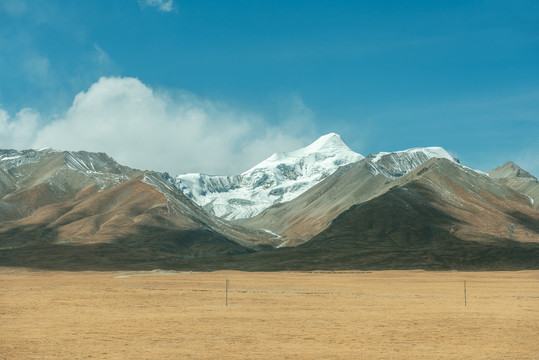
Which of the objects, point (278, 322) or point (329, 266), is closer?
point (278, 322)

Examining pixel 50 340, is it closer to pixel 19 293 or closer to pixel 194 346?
pixel 194 346

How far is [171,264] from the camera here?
153000mm

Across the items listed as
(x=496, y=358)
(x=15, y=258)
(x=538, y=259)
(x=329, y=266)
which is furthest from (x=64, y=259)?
(x=496, y=358)

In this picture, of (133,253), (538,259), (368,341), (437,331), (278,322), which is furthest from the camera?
(133,253)

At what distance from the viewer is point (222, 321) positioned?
42531mm

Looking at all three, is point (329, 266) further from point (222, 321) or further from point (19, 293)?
point (222, 321)

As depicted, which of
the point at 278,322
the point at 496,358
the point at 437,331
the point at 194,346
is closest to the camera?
the point at 496,358

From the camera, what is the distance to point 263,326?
132 feet

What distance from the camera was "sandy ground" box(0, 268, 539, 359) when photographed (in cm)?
3020

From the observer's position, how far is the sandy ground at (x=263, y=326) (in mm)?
30203

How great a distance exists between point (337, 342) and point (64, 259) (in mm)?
145425

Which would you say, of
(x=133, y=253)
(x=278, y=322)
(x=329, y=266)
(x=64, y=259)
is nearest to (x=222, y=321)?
(x=278, y=322)

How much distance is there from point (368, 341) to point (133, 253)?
513 feet

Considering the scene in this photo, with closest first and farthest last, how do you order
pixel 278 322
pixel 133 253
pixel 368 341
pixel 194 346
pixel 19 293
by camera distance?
pixel 194 346, pixel 368 341, pixel 278 322, pixel 19 293, pixel 133 253
